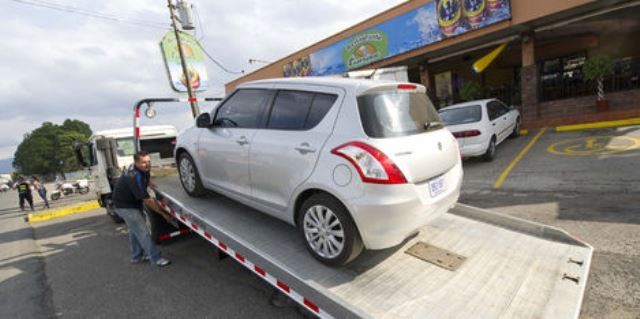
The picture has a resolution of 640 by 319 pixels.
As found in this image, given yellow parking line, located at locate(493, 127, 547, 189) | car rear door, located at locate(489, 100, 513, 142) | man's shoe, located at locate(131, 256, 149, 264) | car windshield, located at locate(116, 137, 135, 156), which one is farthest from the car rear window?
car windshield, located at locate(116, 137, 135, 156)

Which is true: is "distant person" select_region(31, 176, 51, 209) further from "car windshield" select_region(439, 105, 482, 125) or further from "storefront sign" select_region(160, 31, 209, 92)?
"car windshield" select_region(439, 105, 482, 125)

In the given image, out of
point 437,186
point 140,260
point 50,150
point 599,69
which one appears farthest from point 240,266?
point 50,150

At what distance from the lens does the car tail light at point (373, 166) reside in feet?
7.38

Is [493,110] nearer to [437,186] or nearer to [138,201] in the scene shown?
[437,186]

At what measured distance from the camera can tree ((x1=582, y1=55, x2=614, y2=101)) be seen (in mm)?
9562

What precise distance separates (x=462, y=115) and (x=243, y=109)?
6369 mm

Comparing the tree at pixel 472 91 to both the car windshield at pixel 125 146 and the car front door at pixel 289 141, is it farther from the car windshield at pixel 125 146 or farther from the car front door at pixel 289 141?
the car windshield at pixel 125 146

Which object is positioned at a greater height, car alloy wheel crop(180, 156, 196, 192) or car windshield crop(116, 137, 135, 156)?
car windshield crop(116, 137, 135, 156)

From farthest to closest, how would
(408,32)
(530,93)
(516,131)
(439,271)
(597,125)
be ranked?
(408,32) → (530,93) → (516,131) → (597,125) → (439,271)

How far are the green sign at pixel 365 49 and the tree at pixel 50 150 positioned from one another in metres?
64.5

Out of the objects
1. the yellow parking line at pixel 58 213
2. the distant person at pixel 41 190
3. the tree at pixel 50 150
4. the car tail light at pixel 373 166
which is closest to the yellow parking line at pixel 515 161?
the car tail light at pixel 373 166

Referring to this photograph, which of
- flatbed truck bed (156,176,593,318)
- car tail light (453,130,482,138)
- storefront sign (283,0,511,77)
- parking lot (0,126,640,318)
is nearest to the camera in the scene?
flatbed truck bed (156,176,593,318)

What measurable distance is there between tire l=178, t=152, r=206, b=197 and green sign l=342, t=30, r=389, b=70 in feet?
36.7

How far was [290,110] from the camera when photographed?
299cm
